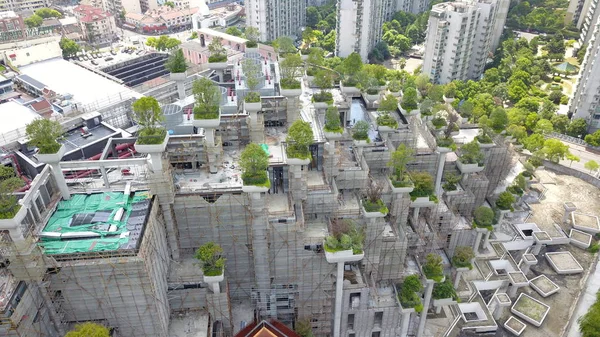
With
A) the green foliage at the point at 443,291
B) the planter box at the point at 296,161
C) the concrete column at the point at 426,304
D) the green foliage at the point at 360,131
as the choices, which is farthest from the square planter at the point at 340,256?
the green foliage at the point at 443,291

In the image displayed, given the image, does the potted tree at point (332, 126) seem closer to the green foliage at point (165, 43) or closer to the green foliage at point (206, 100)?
the green foliage at point (206, 100)

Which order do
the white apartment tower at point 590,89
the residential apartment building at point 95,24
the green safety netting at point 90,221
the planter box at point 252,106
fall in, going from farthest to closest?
the residential apartment building at point 95,24 < the white apartment tower at point 590,89 < the planter box at point 252,106 < the green safety netting at point 90,221

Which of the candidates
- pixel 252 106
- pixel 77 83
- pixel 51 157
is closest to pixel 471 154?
pixel 252 106

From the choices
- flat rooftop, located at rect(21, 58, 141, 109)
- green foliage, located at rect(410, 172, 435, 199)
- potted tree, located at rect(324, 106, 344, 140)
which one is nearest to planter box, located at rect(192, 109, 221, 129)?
potted tree, located at rect(324, 106, 344, 140)

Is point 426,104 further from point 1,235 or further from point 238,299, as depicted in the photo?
point 1,235

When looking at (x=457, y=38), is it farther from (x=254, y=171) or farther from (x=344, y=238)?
(x=254, y=171)
